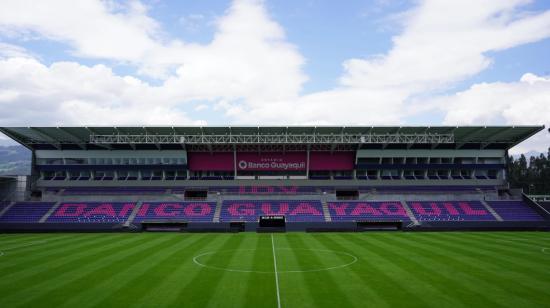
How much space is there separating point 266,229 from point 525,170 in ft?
255

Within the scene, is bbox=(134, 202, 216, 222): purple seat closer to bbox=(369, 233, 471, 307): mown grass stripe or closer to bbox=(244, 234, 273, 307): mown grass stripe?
bbox=(244, 234, 273, 307): mown grass stripe

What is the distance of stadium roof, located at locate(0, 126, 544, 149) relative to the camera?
5903cm

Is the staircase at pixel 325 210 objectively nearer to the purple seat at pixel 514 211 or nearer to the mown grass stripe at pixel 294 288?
the purple seat at pixel 514 211

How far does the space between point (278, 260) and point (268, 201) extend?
3374 cm

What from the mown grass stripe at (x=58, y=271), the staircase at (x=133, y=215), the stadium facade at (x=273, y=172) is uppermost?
the stadium facade at (x=273, y=172)

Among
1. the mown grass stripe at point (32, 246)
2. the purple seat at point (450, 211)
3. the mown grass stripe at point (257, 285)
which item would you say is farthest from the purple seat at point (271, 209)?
the mown grass stripe at point (257, 285)

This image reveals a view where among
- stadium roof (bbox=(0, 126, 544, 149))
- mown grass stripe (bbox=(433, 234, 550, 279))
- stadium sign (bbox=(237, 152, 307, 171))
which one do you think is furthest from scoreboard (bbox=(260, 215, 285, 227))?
mown grass stripe (bbox=(433, 234, 550, 279))

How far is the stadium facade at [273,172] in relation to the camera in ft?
196

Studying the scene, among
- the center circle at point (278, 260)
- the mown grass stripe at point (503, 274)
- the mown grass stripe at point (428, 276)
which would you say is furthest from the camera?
the center circle at point (278, 260)

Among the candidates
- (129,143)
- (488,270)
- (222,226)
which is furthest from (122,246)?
(488,270)

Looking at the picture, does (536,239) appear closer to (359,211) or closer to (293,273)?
(359,211)

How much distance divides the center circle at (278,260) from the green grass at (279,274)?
0.07 meters

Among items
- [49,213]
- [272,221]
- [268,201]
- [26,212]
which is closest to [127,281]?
[272,221]

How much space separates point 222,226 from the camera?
54.4m
